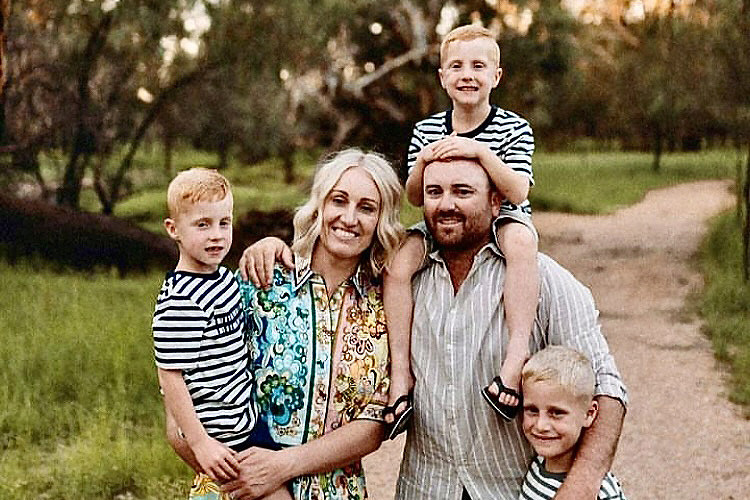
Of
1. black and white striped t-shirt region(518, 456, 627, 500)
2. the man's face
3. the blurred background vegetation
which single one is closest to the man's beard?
the man's face

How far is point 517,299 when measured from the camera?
8.31ft

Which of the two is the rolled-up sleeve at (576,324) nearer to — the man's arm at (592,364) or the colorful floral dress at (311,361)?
the man's arm at (592,364)

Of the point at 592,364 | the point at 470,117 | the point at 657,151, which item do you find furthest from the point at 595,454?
the point at 657,151

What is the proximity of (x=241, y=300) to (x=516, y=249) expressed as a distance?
2.35ft

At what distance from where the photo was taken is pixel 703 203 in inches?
740

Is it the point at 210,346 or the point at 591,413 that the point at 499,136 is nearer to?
the point at 591,413

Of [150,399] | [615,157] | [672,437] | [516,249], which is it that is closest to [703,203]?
[615,157]

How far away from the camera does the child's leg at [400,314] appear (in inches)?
99.7

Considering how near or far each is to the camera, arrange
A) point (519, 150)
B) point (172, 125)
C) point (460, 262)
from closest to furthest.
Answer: point (460, 262), point (519, 150), point (172, 125)

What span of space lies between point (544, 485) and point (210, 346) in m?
0.90

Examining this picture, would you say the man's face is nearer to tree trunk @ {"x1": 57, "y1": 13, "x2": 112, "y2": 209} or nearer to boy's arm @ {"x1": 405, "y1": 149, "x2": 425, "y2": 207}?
boy's arm @ {"x1": 405, "y1": 149, "x2": 425, "y2": 207}

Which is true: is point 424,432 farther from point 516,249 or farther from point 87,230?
point 87,230

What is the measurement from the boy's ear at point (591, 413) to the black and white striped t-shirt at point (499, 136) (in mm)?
755

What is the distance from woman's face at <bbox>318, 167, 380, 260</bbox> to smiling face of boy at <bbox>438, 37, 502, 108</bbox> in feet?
2.82
